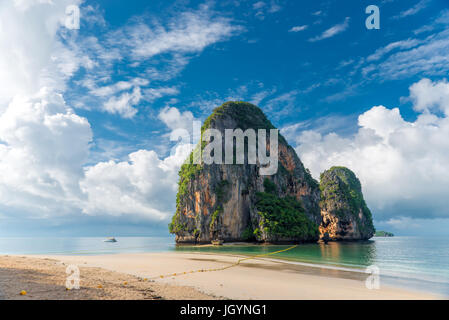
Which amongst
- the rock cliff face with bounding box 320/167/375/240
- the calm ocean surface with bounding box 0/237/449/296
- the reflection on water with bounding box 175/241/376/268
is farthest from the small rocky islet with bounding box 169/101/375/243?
the reflection on water with bounding box 175/241/376/268

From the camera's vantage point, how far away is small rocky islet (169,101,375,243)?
57406 mm

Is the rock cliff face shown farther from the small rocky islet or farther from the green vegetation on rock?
the green vegetation on rock

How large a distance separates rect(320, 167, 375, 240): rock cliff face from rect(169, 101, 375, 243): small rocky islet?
48.2 feet

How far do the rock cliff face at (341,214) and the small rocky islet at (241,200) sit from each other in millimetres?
14678

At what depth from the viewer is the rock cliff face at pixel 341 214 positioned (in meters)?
83.9

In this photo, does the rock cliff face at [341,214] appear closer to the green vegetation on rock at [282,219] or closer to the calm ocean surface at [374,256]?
the green vegetation on rock at [282,219]

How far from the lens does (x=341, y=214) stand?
280 ft

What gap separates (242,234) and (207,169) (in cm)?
1817

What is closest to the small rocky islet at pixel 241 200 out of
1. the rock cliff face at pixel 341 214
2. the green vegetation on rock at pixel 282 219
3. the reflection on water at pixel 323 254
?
the green vegetation on rock at pixel 282 219

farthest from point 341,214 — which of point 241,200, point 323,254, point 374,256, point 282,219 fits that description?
point 323,254

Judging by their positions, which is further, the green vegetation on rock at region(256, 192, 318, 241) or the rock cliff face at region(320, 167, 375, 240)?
the rock cliff face at region(320, 167, 375, 240)
